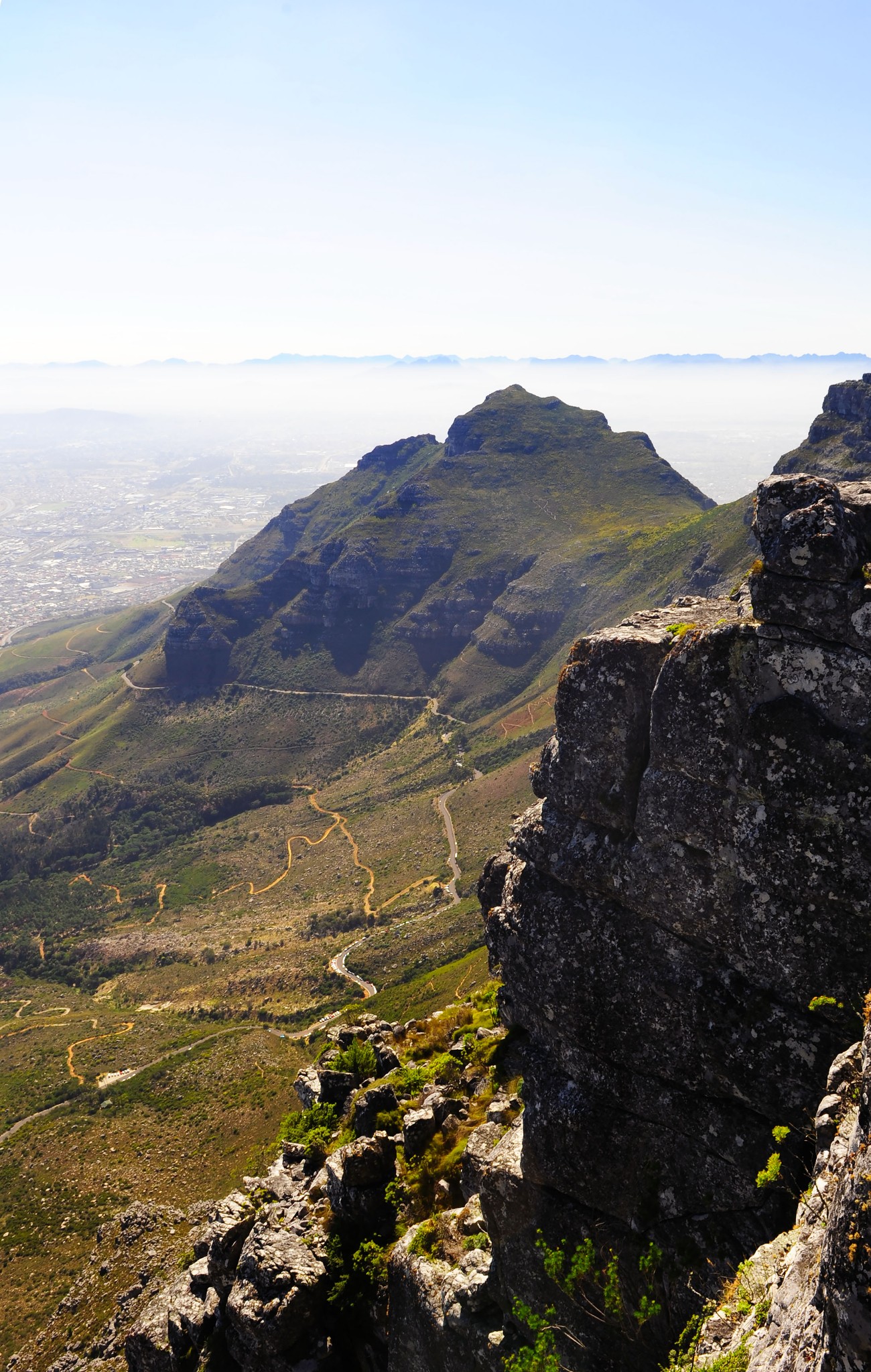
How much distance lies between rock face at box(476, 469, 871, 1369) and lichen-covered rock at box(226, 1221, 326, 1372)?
7313 millimetres

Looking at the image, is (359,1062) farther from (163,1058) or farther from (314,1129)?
(163,1058)

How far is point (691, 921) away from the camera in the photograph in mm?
15109

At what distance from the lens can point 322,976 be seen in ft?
293

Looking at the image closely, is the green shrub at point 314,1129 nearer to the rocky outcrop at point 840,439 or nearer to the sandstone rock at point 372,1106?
the sandstone rock at point 372,1106


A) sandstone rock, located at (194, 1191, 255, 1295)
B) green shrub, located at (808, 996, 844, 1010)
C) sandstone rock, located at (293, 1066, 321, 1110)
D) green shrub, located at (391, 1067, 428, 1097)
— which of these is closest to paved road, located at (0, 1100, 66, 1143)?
sandstone rock, located at (293, 1066, 321, 1110)

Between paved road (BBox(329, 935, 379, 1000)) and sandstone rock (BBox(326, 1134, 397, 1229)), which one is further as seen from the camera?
paved road (BBox(329, 935, 379, 1000))

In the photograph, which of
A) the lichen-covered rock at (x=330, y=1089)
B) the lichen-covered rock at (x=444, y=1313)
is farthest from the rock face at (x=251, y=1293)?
the lichen-covered rock at (x=330, y=1089)

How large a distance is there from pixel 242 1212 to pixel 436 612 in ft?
571

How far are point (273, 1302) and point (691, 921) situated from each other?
1767 cm

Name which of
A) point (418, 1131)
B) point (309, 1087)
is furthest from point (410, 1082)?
point (309, 1087)

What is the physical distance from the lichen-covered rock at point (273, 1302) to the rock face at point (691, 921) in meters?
7.31

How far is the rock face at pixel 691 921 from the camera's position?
43.5 ft

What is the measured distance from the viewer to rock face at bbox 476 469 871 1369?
13.3 m

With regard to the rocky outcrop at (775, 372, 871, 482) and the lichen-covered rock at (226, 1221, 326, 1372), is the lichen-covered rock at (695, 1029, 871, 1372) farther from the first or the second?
the rocky outcrop at (775, 372, 871, 482)
